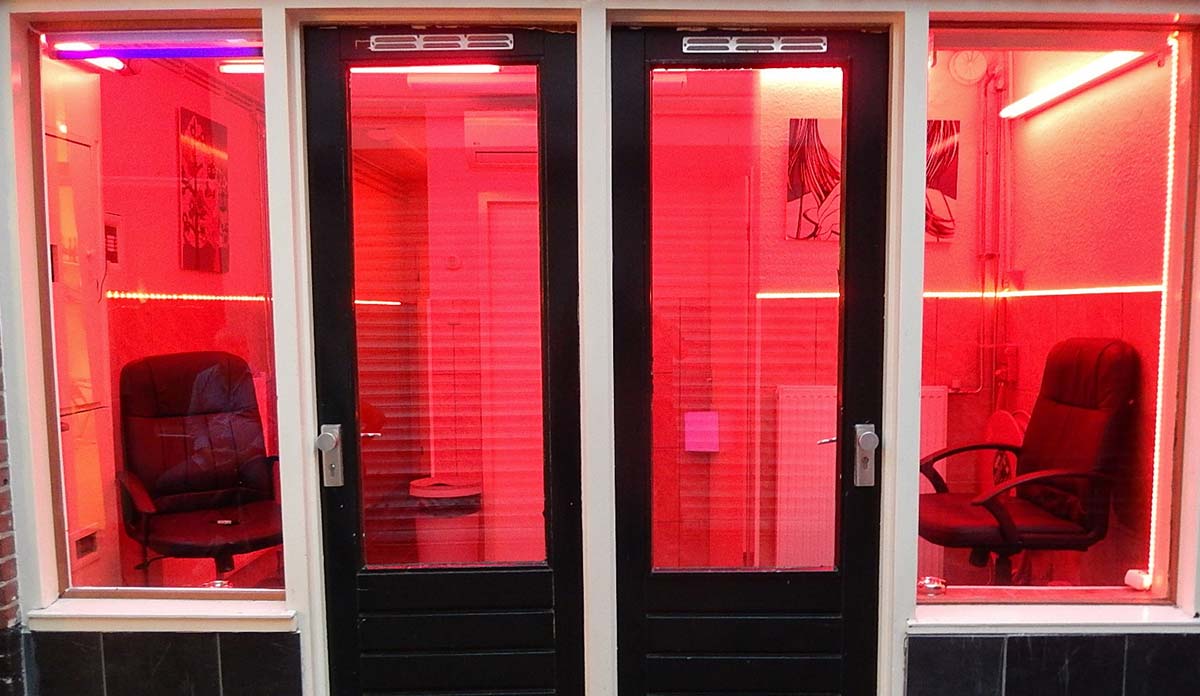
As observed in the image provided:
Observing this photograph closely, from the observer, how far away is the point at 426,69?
6.38ft

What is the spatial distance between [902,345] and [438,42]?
A: 1.73 metres

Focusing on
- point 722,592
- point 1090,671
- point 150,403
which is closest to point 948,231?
point 1090,671

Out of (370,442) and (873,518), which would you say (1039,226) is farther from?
(370,442)

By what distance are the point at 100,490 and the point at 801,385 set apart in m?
2.61

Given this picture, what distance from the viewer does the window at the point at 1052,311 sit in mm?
2010

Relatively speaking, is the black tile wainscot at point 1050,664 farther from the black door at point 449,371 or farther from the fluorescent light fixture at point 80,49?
the fluorescent light fixture at point 80,49

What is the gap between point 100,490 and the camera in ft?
7.48

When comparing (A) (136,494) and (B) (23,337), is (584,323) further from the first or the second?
(A) (136,494)

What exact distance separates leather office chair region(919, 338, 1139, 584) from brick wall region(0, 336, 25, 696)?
10.3 feet

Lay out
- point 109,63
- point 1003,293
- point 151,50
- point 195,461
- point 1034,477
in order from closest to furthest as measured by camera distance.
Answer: point 151,50
point 109,63
point 1034,477
point 195,461
point 1003,293

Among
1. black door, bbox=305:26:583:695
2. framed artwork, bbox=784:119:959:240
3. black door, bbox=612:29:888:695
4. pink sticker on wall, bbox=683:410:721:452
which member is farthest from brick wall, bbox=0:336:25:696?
framed artwork, bbox=784:119:959:240

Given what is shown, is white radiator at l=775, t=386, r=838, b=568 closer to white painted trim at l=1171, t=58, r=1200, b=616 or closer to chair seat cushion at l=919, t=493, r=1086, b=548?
chair seat cushion at l=919, t=493, r=1086, b=548

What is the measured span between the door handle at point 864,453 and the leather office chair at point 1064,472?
0.65 m

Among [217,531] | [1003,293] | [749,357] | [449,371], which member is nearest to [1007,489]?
[1003,293]
